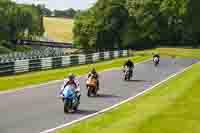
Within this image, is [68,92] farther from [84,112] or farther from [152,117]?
[152,117]

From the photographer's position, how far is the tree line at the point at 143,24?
387ft

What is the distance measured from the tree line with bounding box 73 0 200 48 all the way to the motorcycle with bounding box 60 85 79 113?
96272 millimetres

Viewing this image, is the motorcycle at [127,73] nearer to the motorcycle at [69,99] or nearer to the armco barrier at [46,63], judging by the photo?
the armco barrier at [46,63]

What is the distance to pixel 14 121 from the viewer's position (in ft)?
56.5

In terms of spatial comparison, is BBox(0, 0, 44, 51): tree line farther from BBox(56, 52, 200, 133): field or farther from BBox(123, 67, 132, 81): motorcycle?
BBox(56, 52, 200, 133): field

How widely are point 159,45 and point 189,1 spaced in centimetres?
1453

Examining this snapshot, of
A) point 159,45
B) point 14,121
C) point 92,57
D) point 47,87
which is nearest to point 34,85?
point 47,87

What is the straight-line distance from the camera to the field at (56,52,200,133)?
15602 mm

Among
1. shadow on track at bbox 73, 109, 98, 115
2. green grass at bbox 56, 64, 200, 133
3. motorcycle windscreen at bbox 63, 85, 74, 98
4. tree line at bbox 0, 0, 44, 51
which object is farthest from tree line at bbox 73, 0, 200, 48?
motorcycle windscreen at bbox 63, 85, 74, 98

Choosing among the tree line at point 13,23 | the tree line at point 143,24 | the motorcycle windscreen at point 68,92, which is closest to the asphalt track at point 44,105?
the motorcycle windscreen at point 68,92

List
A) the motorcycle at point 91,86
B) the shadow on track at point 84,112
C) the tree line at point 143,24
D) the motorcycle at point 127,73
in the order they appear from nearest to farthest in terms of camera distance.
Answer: the shadow on track at point 84,112 → the motorcycle at point 91,86 → the motorcycle at point 127,73 → the tree line at point 143,24

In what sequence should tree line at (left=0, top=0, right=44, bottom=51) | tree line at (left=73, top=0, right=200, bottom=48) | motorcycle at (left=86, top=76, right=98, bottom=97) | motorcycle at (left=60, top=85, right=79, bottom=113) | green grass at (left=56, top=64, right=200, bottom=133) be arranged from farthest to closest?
tree line at (left=0, top=0, right=44, bottom=51)
tree line at (left=73, top=0, right=200, bottom=48)
motorcycle at (left=86, top=76, right=98, bottom=97)
motorcycle at (left=60, top=85, right=79, bottom=113)
green grass at (left=56, top=64, right=200, bottom=133)

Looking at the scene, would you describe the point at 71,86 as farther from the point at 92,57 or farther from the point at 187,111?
the point at 92,57

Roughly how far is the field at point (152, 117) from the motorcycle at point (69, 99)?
1.25m
